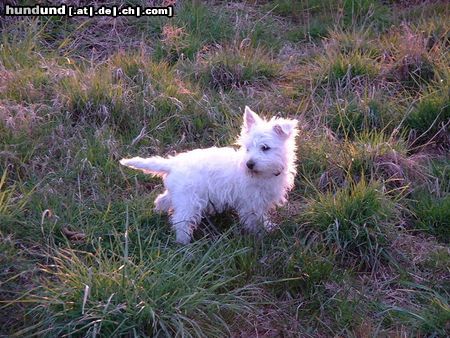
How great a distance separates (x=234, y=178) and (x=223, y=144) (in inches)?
52.3

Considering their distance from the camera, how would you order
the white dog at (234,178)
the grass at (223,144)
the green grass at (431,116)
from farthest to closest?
the green grass at (431,116) → the white dog at (234,178) → the grass at (223,144)

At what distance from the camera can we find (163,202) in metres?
5.66

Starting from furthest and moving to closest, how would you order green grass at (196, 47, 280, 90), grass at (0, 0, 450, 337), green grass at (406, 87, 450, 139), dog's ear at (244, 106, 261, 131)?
1. green grass at (196, 47, 280, 90)
2. green grass at (406, 87, 450, 139)
3. dog's ear at (244, 106, 261, 131)
4. grass at (0, 0, 450, 337)

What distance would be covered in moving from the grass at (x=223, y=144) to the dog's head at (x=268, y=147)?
0.44 metres

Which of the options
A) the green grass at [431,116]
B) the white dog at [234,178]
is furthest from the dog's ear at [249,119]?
the green grass at [431,116]

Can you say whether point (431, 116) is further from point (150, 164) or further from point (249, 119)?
point (150, 164)

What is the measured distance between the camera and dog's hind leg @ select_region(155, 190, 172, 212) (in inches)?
221

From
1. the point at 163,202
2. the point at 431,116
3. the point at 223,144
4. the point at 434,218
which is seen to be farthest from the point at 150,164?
the point at 431,116

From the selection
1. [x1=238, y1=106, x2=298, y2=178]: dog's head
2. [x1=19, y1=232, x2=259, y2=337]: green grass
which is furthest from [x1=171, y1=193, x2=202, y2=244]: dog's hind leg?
[x1=19, y1=232, x2=259, y2=337]: green grass

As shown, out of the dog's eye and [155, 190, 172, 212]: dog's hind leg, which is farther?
[155, 190, 172, 212]: dog's hind leg

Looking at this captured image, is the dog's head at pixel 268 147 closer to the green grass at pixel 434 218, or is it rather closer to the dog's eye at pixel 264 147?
the dog's eye at pixel 264 147

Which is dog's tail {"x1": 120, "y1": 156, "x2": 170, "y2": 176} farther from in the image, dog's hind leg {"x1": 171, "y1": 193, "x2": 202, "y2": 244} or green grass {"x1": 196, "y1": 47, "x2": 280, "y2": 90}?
green grass {"x1": 196, "y1": 47, "x2": 280, "y2": 90}

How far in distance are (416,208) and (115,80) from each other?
3.30 metres

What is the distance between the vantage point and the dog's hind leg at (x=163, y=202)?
18.4 ft
